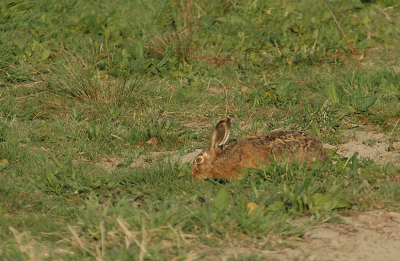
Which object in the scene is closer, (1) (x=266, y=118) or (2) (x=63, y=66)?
(1) (x=266, y=118)

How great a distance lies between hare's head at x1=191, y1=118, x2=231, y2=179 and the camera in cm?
541

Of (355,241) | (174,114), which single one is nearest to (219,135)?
(174,114)

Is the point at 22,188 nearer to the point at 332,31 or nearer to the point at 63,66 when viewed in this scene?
the point at 63,66

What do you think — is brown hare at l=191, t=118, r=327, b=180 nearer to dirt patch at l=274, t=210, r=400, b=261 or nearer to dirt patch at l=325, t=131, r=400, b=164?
dirt patch at l=325, t=131, r=400, b=164

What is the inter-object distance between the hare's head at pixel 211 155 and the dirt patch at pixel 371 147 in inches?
42.0

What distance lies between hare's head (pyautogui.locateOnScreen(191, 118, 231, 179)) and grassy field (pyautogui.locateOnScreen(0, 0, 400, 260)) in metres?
0.09

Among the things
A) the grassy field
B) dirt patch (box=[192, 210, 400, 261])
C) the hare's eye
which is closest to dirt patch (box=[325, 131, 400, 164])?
the grassy field

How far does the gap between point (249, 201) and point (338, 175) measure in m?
0.92

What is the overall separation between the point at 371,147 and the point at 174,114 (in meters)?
2.04

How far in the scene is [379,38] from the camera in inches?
345

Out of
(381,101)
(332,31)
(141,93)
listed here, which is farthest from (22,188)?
(332,31)

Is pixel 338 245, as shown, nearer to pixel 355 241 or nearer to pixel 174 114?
pixel 355 241

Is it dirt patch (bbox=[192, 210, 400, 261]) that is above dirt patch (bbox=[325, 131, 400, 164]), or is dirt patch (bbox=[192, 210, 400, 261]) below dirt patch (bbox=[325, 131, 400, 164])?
above

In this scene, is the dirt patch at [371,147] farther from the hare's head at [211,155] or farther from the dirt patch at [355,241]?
the dirt patch at [355,241]
